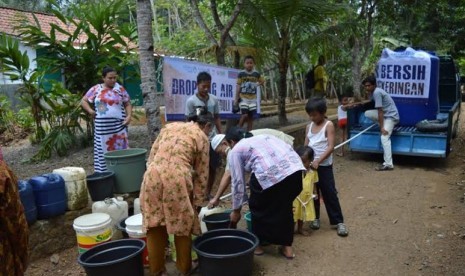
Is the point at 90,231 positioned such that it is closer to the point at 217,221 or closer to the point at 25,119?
the point at 217,221

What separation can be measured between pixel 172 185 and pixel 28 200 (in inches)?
58.4

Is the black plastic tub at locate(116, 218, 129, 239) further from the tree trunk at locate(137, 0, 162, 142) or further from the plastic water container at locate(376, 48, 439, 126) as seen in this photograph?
the plastic water container at locate(376, 48, 439, 126)

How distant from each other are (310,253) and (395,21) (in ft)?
34.9

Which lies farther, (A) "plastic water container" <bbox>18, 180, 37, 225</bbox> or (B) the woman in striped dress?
(B) the woman in striped dress

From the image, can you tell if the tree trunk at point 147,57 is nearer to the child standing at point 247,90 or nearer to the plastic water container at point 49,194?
the plastic water container at point 49,194

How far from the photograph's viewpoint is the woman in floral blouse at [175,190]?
3.04 meters

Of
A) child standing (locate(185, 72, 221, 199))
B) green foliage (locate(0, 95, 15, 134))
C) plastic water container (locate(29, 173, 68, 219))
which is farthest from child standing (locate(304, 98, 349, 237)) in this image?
green foliage (locate(0, 95, 15, 134))

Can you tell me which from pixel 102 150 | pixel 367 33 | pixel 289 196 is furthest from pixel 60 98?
pixel 367 33

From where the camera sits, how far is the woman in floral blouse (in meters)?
3.04

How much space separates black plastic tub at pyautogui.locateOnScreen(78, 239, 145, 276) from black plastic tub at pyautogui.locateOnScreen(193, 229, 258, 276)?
477 millimetres

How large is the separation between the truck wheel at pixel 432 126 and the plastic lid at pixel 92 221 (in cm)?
549

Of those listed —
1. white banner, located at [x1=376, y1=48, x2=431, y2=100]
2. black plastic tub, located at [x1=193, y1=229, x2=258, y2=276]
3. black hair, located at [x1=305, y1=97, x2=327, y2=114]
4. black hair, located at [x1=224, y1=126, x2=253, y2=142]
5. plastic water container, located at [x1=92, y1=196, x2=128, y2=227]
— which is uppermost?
white banner, located at [x1=376, y1=48, x2=431, y2=100]

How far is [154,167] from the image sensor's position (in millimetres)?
3070

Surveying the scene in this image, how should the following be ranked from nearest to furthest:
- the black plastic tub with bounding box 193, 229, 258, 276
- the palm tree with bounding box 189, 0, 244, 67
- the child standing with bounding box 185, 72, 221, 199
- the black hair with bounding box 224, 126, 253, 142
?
1. the black plastic tub with bounding box 193, 229, 258, 276
2. the black hair with bounding box 224, 126, 253, 142
3. the child standing with bounding box 185, 72, 221, 199
4. the palm tree with bounding box 189, 0, 244, 67
